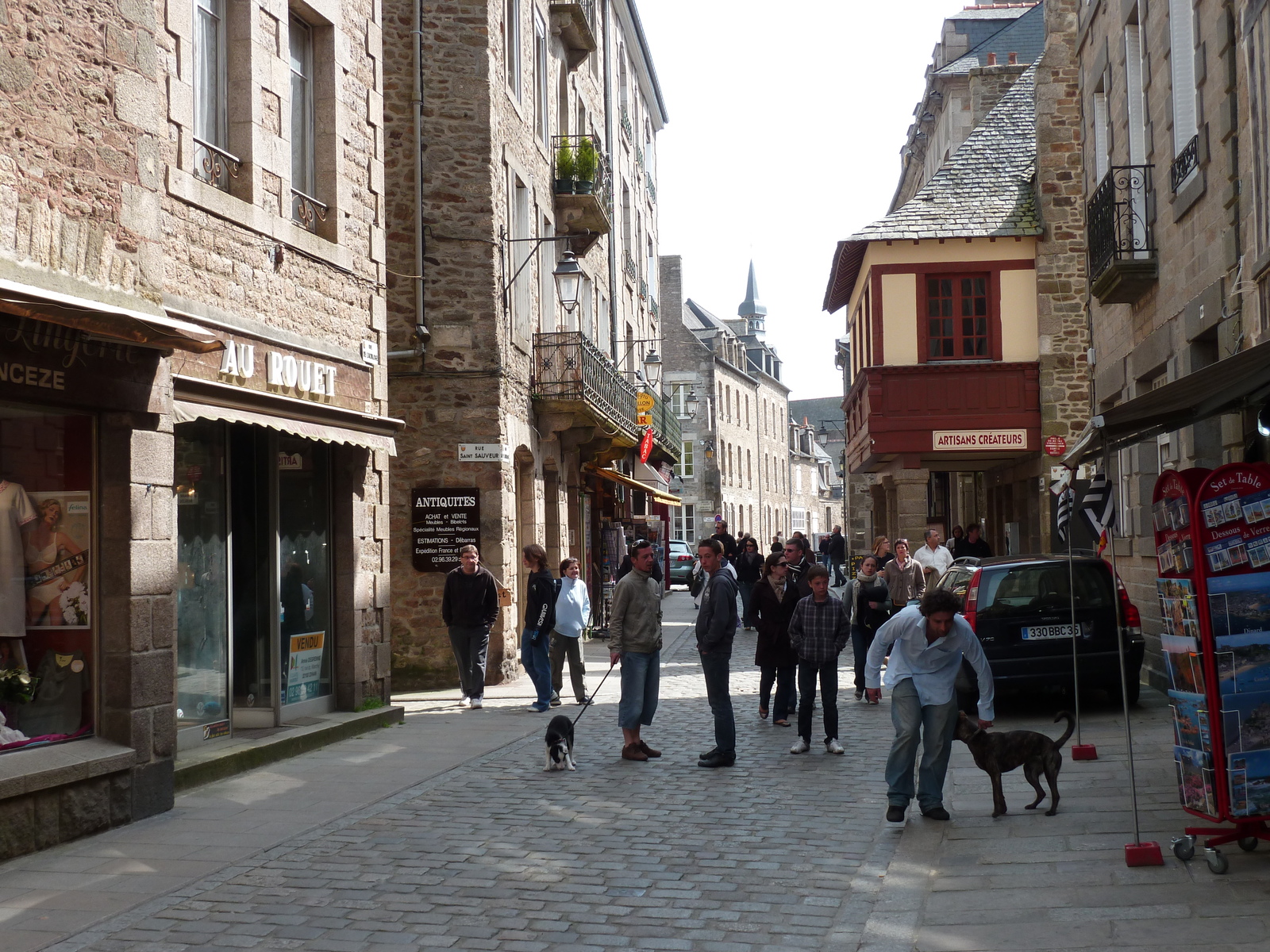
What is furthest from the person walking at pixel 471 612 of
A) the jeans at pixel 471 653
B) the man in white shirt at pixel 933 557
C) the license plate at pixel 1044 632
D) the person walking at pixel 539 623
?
the man in white shirt at pixel 933 557

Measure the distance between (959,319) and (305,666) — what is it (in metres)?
16.0

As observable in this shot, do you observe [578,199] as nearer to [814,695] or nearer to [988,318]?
[988,318]

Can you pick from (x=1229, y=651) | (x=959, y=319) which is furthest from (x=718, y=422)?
(x=1229, y=651)

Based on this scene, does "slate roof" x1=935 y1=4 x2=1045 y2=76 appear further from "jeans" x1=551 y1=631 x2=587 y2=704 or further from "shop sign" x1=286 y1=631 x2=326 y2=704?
"shop sign" x1=286 y1=631 x2=326 y2=704

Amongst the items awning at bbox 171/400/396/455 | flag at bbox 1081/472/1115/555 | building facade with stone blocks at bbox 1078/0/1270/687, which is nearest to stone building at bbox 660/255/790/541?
building facade with stone blocks at bbox 1078/0/1270/687

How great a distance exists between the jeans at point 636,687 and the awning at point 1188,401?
419cm

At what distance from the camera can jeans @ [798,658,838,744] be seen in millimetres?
11219

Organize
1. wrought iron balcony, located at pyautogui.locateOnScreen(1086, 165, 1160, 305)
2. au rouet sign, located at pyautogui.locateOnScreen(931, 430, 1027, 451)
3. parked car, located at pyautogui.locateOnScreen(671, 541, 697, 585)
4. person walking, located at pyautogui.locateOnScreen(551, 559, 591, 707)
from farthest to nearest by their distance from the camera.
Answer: parked car, located at pyautogui.locateOnScreen(671, 541, 697, 585), au rouet sign, located at pyautogui.locateOnScreen(931, 430, 1027, 451), person walking, located at pyautogui.locateOnScreen(551, 559, 591, 707), wrought iron balcony, located at pyautogui.locateOnScreen(1086, 165, 1160, 305)

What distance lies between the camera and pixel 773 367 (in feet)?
281

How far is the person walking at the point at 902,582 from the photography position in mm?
16469

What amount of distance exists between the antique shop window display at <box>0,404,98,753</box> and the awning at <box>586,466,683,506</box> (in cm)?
1571

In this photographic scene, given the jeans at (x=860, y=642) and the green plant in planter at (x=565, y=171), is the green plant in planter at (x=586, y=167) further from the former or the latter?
the jeans at (x=860, y=642)

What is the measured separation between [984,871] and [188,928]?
3.86 metres

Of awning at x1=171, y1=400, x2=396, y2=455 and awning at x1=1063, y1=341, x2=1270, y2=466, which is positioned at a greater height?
awning at x1=171, y1=400, x2=396, y2=455
